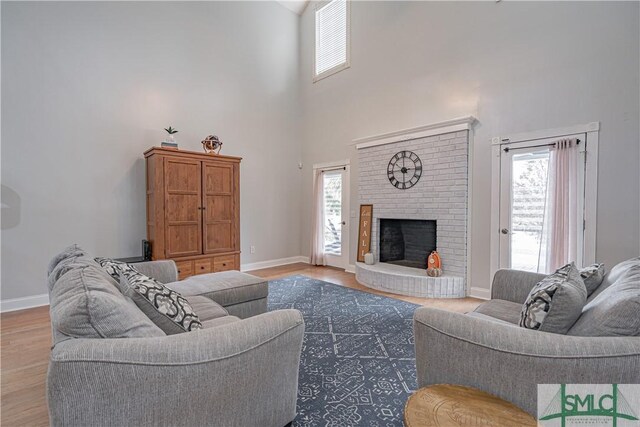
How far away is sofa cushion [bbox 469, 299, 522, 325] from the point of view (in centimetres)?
193

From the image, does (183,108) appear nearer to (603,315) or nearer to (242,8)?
(242,8)

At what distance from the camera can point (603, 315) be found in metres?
1.22

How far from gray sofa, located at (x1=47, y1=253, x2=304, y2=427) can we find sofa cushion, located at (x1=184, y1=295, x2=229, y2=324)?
738 mm

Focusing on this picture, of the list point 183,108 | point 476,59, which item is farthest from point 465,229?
Result: point 183,108

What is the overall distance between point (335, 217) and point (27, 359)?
180 inches

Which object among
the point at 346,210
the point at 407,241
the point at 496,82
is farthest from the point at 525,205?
the point at 346,210

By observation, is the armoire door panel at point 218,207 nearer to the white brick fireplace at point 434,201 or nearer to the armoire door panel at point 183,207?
the armoire door panel at point 183,207

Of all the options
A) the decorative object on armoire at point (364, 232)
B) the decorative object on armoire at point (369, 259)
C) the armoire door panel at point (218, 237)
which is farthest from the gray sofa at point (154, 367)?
the decorative object on armoire at point (364, 232)

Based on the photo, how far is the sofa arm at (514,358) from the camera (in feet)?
3.54

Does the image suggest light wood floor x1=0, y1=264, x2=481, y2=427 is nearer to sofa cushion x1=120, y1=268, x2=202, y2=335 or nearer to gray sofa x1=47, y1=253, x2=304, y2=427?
sofa cushion x1=120, y1=268, x2=202, y2=335

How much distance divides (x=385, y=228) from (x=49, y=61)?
511cm

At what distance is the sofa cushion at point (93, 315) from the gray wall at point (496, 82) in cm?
400

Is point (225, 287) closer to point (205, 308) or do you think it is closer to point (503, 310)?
point (205, 308)

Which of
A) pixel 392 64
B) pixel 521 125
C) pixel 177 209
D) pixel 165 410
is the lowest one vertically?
pixel 165 410
